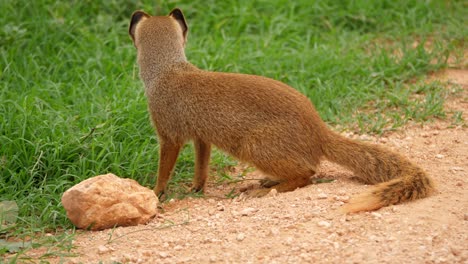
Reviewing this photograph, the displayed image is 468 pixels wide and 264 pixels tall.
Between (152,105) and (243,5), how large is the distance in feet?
9.68

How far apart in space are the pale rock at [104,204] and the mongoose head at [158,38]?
1.14 meters

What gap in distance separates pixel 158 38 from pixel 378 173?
5.96 ft

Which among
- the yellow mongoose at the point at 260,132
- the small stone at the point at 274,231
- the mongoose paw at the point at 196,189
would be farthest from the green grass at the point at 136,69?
the small stone at the point at 274,231

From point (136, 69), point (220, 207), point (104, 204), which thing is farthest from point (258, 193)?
point (136, 69)

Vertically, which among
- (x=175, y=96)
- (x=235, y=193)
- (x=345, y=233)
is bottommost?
(x=235, y=193)

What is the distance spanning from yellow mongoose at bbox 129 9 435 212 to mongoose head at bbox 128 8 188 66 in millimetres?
186

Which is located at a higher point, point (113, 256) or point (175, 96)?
point (175, 96)

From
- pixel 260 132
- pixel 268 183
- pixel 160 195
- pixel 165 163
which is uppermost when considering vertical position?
pixel 260 132

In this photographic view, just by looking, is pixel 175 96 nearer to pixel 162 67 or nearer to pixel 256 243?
pixel 162 67

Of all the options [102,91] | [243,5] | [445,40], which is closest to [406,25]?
[445,40]

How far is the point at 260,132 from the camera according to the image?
451cm

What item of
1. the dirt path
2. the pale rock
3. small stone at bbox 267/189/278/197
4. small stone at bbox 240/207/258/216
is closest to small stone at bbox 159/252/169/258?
the dirt path

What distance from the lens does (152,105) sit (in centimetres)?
490

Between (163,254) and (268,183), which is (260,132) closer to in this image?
(268,183)
